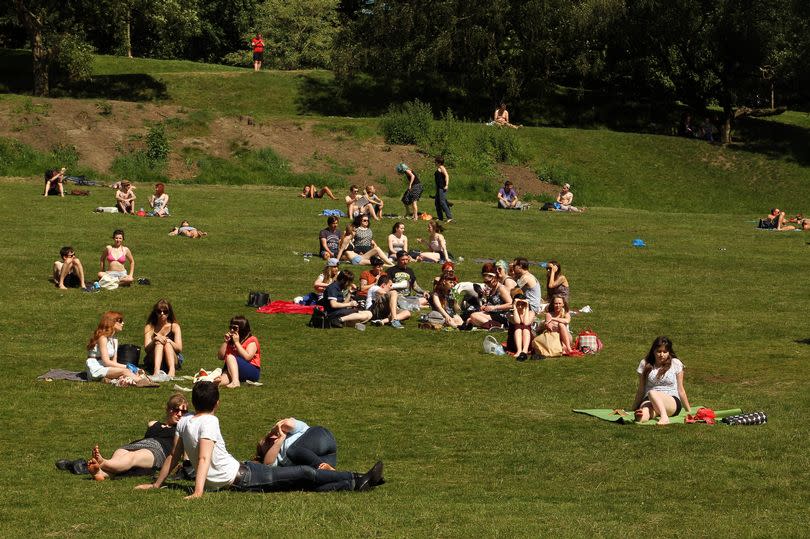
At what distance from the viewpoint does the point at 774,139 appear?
2854 inches

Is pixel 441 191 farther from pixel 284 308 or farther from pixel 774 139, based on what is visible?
pixel 774 139

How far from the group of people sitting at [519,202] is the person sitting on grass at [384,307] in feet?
77.8

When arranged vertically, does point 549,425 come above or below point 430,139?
below

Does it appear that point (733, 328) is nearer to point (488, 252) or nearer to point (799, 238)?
point (488, 252)

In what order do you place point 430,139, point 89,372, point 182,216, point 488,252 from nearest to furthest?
point 89,372 → point 488,252 → point 182,216 → point 430,139

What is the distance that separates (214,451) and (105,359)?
734cm

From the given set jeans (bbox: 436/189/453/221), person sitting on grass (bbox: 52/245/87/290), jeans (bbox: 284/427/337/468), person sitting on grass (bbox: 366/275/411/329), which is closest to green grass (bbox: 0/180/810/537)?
person sitting on grass (bbox: 52/245/87/290)

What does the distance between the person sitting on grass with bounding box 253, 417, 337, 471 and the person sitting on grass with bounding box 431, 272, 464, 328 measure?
1195 centimetres

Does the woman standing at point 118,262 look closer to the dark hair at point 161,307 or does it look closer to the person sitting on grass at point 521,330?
the dark hair at point 161,307

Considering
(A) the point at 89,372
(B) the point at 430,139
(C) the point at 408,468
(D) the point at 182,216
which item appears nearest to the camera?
(C) the point at 408,468

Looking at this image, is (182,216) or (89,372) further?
(182,216)

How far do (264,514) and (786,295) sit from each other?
22.8m

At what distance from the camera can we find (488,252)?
37125 mm

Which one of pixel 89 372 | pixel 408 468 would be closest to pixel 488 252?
pixel 89 372
